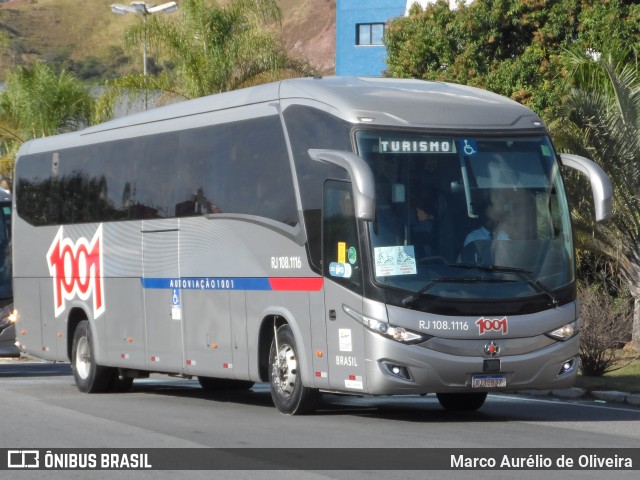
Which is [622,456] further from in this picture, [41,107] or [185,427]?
[41,107]

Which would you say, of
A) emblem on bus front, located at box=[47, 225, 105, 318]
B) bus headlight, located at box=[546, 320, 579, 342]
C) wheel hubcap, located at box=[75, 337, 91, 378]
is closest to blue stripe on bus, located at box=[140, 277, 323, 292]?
emblem on bus front, located at box=[47, 225, 105, 318]

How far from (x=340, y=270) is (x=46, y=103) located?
28.0 m

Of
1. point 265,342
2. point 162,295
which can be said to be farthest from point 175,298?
point 265,342

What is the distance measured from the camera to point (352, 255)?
14.2m

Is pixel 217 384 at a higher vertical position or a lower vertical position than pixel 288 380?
lower

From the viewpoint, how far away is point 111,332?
19.8 m

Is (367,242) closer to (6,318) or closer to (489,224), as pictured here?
(489,224)

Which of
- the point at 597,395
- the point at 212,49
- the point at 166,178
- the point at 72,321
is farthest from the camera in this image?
the point at 212,49

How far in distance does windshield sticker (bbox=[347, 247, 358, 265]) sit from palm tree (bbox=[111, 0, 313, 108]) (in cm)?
2065

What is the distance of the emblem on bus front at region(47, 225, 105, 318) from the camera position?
20.2m

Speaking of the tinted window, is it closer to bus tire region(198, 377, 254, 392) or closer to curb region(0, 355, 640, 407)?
bus tire region(198, 377, 254, 392)

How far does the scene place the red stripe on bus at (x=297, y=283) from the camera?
1473 cm

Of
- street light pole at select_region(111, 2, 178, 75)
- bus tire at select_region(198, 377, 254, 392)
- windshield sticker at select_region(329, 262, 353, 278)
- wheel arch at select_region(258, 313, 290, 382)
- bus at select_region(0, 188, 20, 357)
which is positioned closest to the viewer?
windshield sticker at select_region(329, 262, 353, 278)

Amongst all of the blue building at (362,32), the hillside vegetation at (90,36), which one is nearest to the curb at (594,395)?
the blue building at (362,32)
